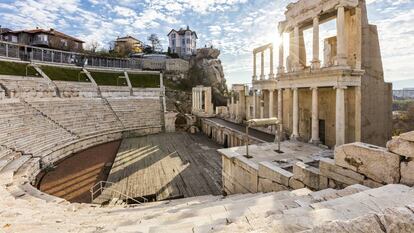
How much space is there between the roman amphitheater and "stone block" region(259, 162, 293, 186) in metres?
0.04

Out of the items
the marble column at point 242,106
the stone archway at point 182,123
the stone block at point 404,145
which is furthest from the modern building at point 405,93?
the stone block at point 404,145

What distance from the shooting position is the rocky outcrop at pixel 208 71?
170 ft

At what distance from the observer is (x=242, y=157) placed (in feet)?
31.6

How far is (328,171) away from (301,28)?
11.0 m

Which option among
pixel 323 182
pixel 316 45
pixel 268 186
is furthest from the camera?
pixel 316 45

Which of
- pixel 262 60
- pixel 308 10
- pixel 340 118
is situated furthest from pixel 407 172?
pixel 262 60

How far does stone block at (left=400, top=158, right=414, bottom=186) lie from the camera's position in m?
4.39

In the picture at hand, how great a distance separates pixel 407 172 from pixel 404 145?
0.49 metres

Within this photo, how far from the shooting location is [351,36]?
1172 cm

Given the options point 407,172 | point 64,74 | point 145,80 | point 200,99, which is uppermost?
point 145,80

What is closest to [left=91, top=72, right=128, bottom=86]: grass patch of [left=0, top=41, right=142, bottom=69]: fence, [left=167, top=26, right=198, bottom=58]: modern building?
[left=0, top=41, right=142, bottom=69]: fence

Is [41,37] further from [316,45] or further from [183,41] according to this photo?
[316,45]

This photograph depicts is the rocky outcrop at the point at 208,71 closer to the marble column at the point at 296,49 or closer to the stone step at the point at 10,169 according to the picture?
the marble column at the point at 296,49

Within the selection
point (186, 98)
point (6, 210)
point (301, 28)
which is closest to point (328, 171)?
point (6, 210)
